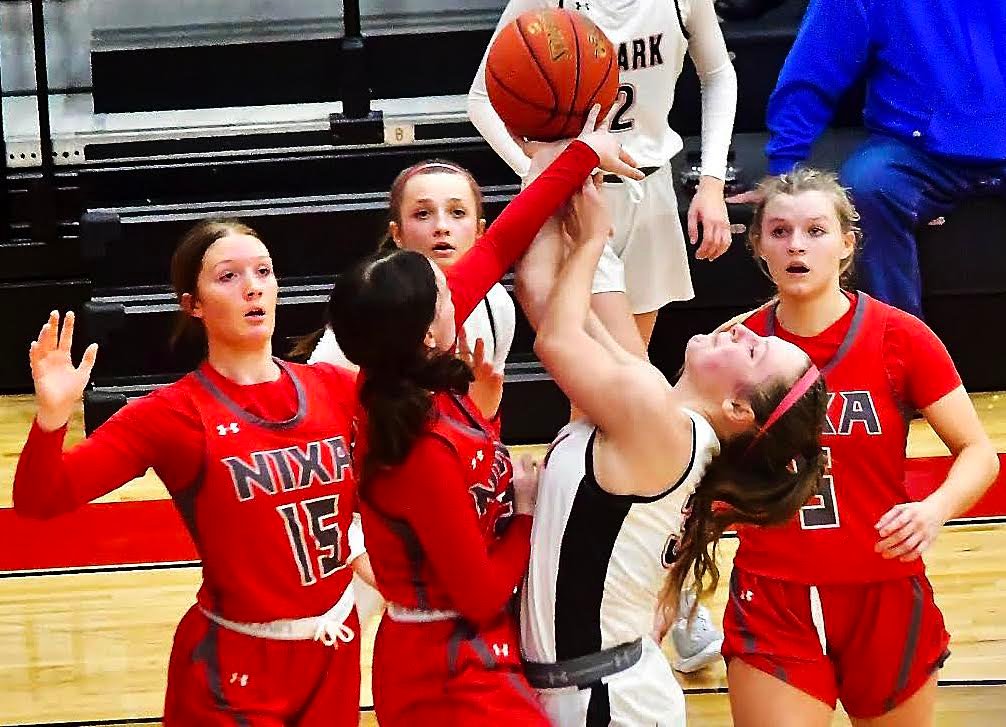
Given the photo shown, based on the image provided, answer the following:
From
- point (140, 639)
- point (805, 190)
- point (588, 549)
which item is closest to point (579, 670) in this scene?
point (588, 549)

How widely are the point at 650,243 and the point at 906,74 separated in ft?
6.44

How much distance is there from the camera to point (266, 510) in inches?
110

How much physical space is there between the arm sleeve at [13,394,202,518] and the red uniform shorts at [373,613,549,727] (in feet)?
1.79

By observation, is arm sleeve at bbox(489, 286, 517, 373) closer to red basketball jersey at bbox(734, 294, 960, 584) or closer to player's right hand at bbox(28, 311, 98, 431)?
red basketball jersey at bbox(734, 294, 960, 584)

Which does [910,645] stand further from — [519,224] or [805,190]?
[519,224]

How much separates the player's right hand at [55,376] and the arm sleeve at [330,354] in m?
0.58

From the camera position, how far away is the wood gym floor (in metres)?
3.72

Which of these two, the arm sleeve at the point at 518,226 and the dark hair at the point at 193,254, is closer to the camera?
the arm sleeve at the point at 518,226

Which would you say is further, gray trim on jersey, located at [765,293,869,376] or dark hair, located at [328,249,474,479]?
gray trim on jersey, located at [765,293,869,376]

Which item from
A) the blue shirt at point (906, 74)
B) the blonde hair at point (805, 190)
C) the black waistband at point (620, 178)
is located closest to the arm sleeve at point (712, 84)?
the black waistband at point (620, 178)

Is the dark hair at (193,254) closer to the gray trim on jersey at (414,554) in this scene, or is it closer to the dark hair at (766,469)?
the gray trim on jersey at (414,554)

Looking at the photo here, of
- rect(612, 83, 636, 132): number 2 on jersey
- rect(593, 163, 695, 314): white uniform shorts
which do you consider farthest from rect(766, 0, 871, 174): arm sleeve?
rect(612, 83, 636, 132): number 2 on jersey

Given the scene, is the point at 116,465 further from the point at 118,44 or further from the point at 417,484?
the point at 118,44

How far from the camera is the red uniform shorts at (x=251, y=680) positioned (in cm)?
277
